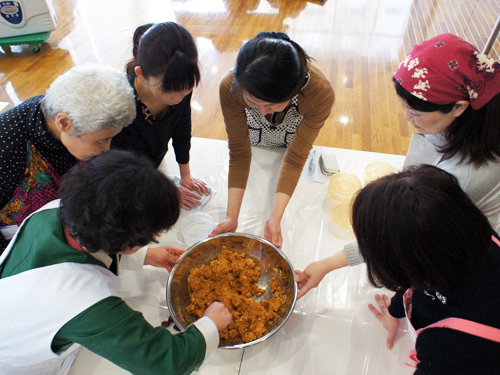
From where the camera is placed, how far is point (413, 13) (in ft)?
12.5

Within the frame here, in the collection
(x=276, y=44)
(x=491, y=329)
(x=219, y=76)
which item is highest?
(x=276, y=44)

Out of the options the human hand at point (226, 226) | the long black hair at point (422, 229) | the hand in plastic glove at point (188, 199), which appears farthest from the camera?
the hand in plastic glove at point (188, 199)

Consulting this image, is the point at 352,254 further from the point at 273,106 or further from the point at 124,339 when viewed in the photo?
the point at 124,339

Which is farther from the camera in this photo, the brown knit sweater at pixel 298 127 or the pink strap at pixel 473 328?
the brown knit sweater at pixel 298 127

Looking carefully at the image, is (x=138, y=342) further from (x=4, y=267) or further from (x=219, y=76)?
(x=219, y=76)

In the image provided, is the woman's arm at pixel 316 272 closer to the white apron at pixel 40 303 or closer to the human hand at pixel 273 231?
the human hand at pixel 273 231

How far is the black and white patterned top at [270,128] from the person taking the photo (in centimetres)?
146

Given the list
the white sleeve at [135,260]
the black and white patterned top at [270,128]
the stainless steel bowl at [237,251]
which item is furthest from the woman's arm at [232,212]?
the black and white patterned top at [270,128]

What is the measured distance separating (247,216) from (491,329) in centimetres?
91

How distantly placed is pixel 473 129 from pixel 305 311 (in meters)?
0.80

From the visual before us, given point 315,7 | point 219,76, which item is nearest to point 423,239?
point 219,76

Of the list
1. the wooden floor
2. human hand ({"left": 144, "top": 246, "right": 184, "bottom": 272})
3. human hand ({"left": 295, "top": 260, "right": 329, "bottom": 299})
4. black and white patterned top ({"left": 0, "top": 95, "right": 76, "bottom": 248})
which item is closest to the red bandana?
human hand ({"left": 295, "top": 260, "right": 329, "bottom": 299})

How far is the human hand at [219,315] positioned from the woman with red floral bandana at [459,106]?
0.89ft

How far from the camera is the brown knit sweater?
121cm
